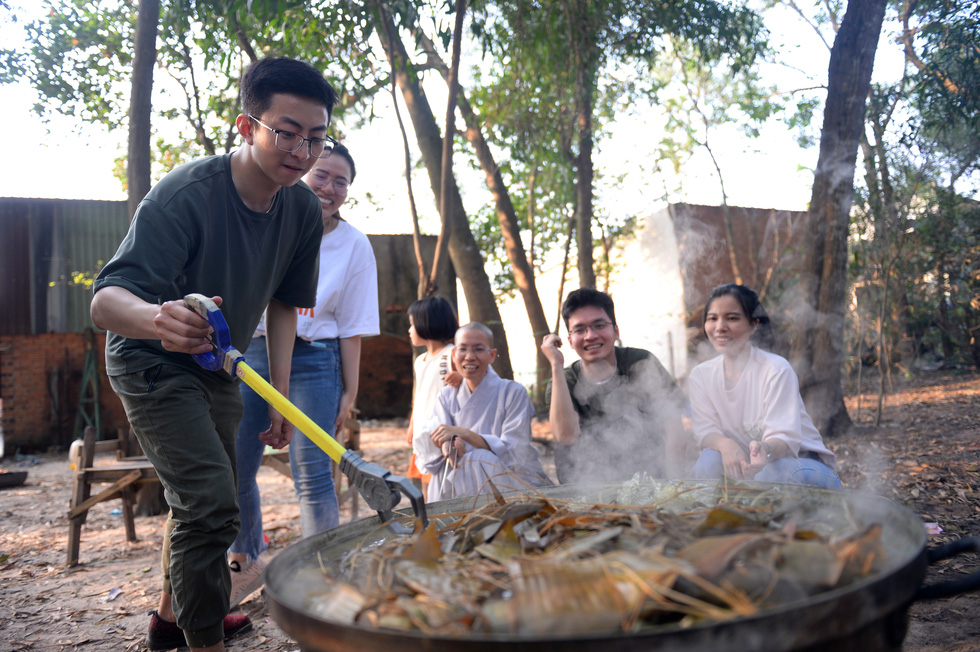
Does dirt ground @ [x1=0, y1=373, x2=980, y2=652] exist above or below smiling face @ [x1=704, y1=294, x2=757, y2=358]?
below

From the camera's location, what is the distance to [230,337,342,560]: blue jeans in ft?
9.79

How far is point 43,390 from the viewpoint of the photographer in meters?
11.8

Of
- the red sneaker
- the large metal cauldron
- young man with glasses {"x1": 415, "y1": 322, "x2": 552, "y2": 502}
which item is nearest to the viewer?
the large metal cauldron

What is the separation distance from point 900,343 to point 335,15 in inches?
389

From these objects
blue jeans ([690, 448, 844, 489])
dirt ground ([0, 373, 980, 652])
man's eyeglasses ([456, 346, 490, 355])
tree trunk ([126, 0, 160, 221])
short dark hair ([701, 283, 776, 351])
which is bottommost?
dirt ground ([0, 373, 980, 652])

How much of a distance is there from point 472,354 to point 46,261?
Result: 1159 centimetres

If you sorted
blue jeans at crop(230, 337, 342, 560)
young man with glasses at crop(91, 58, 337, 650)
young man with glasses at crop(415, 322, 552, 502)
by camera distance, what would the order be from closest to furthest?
1. young man with glasses at crop(91, 58, 337, 650)
2. blue jeans at crop(230, 337, 342, 560)
3. young man with glasses at crop(415, 322, 552, 502)

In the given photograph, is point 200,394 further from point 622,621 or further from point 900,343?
point 900,343

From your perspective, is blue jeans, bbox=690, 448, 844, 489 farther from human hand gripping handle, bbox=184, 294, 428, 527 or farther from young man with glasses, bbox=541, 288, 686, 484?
human hand gripping handle, bbox=184, 294, 428, 527

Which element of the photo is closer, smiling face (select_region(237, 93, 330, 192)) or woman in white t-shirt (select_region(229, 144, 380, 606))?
smiling face (select_region(237, 93, 330, 192))

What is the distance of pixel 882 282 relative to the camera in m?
7.36

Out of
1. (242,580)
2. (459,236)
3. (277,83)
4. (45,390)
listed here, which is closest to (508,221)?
(459,236)

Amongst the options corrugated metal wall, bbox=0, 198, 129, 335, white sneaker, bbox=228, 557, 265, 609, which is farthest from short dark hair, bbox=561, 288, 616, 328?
corrugated metal wall, bbox=0, 198, 129, 335

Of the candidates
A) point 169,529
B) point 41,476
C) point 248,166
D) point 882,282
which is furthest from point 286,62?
point 41,476
